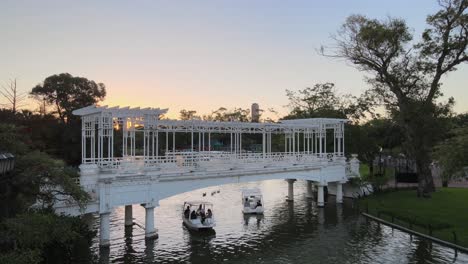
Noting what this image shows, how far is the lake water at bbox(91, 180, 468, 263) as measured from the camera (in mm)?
28000

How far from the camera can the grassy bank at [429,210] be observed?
3350 centimetres

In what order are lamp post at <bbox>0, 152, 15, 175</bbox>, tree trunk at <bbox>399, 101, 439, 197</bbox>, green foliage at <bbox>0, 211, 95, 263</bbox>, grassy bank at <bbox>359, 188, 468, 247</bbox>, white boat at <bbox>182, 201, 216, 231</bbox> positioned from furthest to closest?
tree trunk at <bbox>399, 101, 439, 197</bbox> < white boat at <bbox>182, 201, 216, 231</bbox> < grassy bank at <bbox>359, 188, 468, 247</bbox> < green foliage at <bbox>0, 211, 95, 263</bbox> < lamp post at <bbox>0, 152, 15, 175</bbox>

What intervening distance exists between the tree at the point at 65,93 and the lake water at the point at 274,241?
3706 cm

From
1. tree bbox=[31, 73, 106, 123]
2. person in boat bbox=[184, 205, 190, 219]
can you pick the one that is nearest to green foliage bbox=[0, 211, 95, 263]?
person in boat bbox=[184, 205, 190, 219]

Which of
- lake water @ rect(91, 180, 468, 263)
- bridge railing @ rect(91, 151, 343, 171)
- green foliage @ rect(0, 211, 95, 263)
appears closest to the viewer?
green foliage @ rect(0, 211, 95, 263)

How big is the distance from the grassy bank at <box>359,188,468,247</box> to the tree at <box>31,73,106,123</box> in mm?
50218

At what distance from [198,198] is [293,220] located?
625 inches

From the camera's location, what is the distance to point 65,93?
75.1 m

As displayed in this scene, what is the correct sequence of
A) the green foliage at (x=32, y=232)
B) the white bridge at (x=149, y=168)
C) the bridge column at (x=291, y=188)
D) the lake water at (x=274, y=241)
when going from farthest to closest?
1. the bridge column at (x=291, y=188)
2. the white bridge at (x=149, y=168)
3. the lake water at (x=274, y=241)
4. the green foliage at (x=32, y=232)

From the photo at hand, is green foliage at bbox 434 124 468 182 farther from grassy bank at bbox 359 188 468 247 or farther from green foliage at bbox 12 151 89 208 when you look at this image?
green foliage at bbox 12 151 89 208

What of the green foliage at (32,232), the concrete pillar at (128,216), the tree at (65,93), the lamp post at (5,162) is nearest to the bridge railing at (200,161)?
the concrete pillar at (128,216)

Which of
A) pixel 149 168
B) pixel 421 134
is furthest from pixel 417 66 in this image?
pixel 149 168

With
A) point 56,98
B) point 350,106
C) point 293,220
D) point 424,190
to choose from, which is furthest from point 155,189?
point 56,98

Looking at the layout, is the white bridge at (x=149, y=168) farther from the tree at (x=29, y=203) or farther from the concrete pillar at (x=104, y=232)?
the tree at (x=29, y=203)
